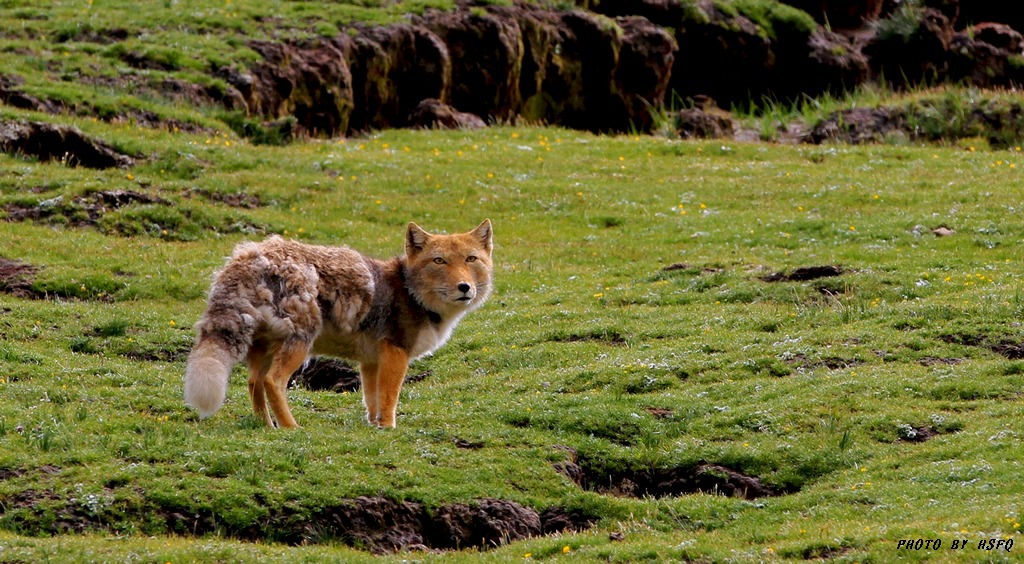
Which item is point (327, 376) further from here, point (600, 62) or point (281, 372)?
point (600, 62)

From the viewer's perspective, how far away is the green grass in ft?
40.6

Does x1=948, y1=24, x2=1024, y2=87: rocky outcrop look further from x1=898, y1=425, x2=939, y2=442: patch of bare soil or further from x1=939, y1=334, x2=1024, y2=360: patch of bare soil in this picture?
x1=898, y1=425, x2=939, y2=442: patch of bare soil

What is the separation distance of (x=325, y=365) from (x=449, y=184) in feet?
44.3

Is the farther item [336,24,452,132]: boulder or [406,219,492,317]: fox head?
[336,24,452,132]: boulder

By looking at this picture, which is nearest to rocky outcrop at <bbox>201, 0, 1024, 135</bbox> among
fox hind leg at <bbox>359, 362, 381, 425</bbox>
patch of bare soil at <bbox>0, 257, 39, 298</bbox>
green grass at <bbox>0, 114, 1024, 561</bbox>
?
green grass at <bbox>0, 114, 1024, 561</bbox>

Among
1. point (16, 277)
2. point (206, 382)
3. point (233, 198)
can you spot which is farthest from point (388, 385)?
point (233, 198)

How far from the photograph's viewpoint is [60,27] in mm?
38344

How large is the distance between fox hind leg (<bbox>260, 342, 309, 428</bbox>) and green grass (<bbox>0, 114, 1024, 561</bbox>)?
0.41m

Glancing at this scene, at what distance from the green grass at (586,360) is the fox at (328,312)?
0.69 m

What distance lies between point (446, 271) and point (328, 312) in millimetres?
1719

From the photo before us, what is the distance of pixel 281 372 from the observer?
14.2 metres

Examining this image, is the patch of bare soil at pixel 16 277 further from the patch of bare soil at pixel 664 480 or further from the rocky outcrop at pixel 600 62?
the rocky outcrop at pixel 600 62

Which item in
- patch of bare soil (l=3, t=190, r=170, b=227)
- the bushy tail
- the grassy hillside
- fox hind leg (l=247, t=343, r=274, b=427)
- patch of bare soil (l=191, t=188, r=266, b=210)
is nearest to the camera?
the grassy hillside

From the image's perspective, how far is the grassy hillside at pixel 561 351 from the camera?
12258 millimetres
